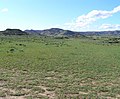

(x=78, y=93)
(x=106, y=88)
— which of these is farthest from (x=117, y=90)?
(x=78, y=93)

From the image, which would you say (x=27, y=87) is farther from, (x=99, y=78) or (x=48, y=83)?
(x=99, y=78)

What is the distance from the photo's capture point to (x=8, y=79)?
16031 millimetres

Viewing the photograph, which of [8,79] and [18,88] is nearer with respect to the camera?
[18,88]

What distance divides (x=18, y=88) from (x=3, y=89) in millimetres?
839

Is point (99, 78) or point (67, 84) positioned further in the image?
point (99, 78)

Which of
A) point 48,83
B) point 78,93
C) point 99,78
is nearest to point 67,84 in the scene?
point 48,83

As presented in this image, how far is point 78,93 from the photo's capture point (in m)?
12.9

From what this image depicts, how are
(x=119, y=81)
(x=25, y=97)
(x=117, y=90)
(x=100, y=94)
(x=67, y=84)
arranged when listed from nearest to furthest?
(x=25, y=97) → (x=100, y=94) → (x=117, y=90) → (x=67, y=84) → (x=119, y=81)

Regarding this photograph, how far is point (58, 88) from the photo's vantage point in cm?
1392

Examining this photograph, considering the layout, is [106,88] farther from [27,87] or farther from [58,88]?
[27,87]

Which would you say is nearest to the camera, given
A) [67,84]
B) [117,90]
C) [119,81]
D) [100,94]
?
[100,94]

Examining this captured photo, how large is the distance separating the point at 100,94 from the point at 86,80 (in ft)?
12.9

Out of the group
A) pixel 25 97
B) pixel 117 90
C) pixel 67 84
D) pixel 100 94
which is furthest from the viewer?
pixel 67 84

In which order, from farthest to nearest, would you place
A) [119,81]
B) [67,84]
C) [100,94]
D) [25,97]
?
[119,81]
[67,84]
[100,94]
[25,97]
